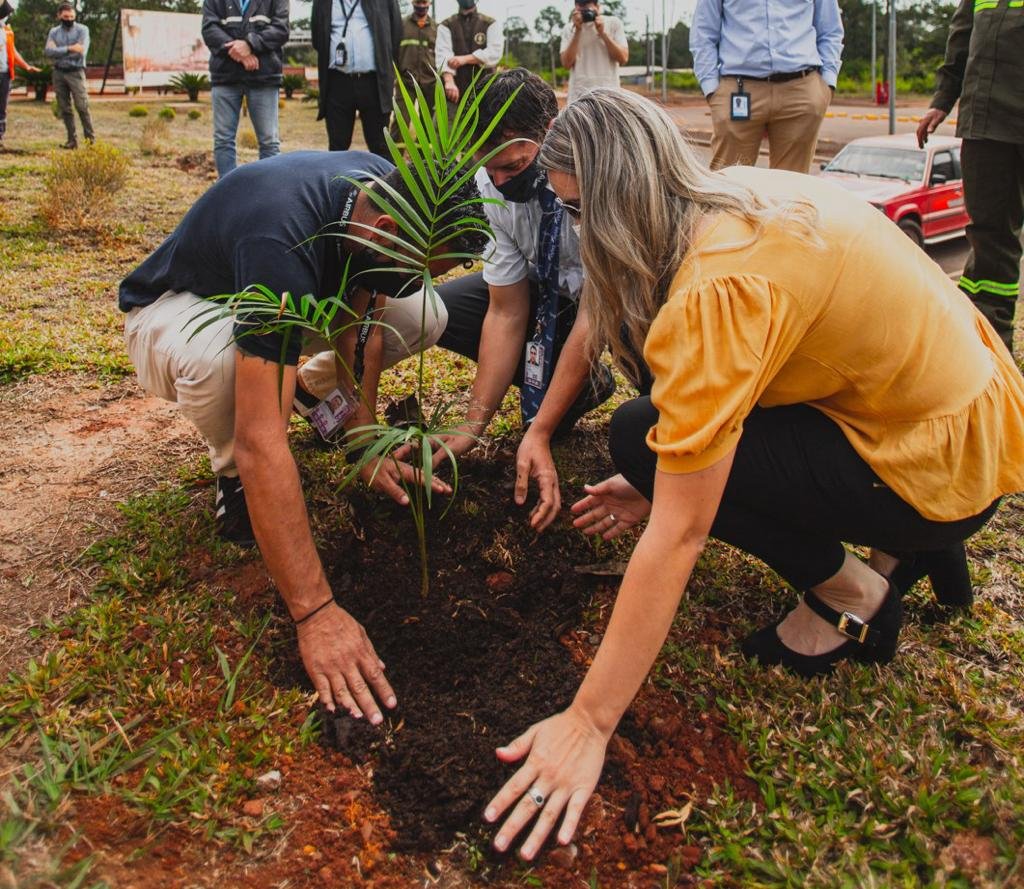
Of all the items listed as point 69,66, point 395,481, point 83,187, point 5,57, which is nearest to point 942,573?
point 395,481

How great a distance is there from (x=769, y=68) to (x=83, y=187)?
4809mm

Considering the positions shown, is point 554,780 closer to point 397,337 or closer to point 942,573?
point 942,573

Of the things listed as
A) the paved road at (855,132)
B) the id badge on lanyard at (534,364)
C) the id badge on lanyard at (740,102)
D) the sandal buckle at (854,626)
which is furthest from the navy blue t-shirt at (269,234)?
the paved road at (855,132)

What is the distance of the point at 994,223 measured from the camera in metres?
Result: 3.65

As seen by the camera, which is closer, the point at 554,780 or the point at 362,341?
the point at 554,780

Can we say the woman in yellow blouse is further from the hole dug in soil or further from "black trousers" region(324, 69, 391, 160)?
"black trousers" region(324, 69, 391, 160)

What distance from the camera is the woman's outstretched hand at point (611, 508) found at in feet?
7.47

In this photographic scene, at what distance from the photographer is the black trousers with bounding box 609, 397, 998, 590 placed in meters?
1.79

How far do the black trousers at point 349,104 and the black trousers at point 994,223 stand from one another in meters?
3.48

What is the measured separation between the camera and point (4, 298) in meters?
4.60

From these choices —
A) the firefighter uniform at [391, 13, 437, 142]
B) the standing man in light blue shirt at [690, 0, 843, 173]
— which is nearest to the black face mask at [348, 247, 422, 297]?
the standing man in light blue shirt at [690, 0, 843, 173]

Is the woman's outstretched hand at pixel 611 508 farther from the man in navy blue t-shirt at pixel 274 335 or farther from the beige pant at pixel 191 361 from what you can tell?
the beige pant at pixel 191 361

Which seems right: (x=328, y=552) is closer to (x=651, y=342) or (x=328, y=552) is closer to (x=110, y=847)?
(x=110, y=847)

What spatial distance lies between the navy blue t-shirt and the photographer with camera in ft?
14.4
